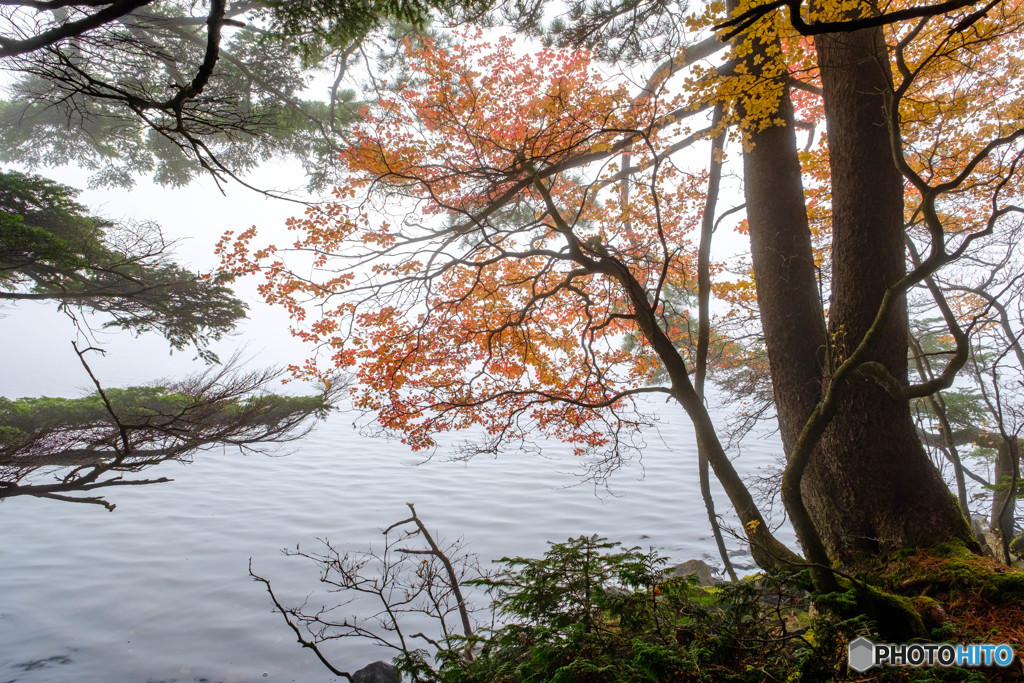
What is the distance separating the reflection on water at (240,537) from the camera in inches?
226

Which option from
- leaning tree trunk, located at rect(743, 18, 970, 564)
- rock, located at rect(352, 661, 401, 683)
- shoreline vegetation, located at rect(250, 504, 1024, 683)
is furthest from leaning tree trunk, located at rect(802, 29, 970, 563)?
rock, located at rect(352, 661, 401, 683)

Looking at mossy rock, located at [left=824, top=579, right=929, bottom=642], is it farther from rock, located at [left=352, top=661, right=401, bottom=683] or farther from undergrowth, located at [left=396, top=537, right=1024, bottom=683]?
rock, located at [left=352, top=661, right=401, bottom=683]

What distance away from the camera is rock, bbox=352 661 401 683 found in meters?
4.92

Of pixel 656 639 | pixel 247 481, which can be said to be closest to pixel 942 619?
pixel 656 639

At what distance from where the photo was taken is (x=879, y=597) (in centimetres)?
241

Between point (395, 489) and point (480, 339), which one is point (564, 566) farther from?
point (395, 489)

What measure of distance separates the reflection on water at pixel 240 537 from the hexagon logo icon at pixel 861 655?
4810 millimetres

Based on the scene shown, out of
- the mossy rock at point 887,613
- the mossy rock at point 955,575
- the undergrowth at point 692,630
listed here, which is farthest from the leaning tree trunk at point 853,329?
the mossy rock at point 887,613

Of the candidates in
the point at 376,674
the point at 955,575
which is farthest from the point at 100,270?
the point at 955,575

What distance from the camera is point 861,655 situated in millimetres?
1891

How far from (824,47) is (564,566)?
4181 mm

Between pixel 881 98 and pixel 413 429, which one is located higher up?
pixel 881 98

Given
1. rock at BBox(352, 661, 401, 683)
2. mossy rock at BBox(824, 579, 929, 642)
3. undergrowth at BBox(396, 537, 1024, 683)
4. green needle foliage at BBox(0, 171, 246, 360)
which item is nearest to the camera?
undergrowth at BBox(396, 537, 1024, 683)

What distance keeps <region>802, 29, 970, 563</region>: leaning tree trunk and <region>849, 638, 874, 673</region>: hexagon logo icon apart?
177cm
